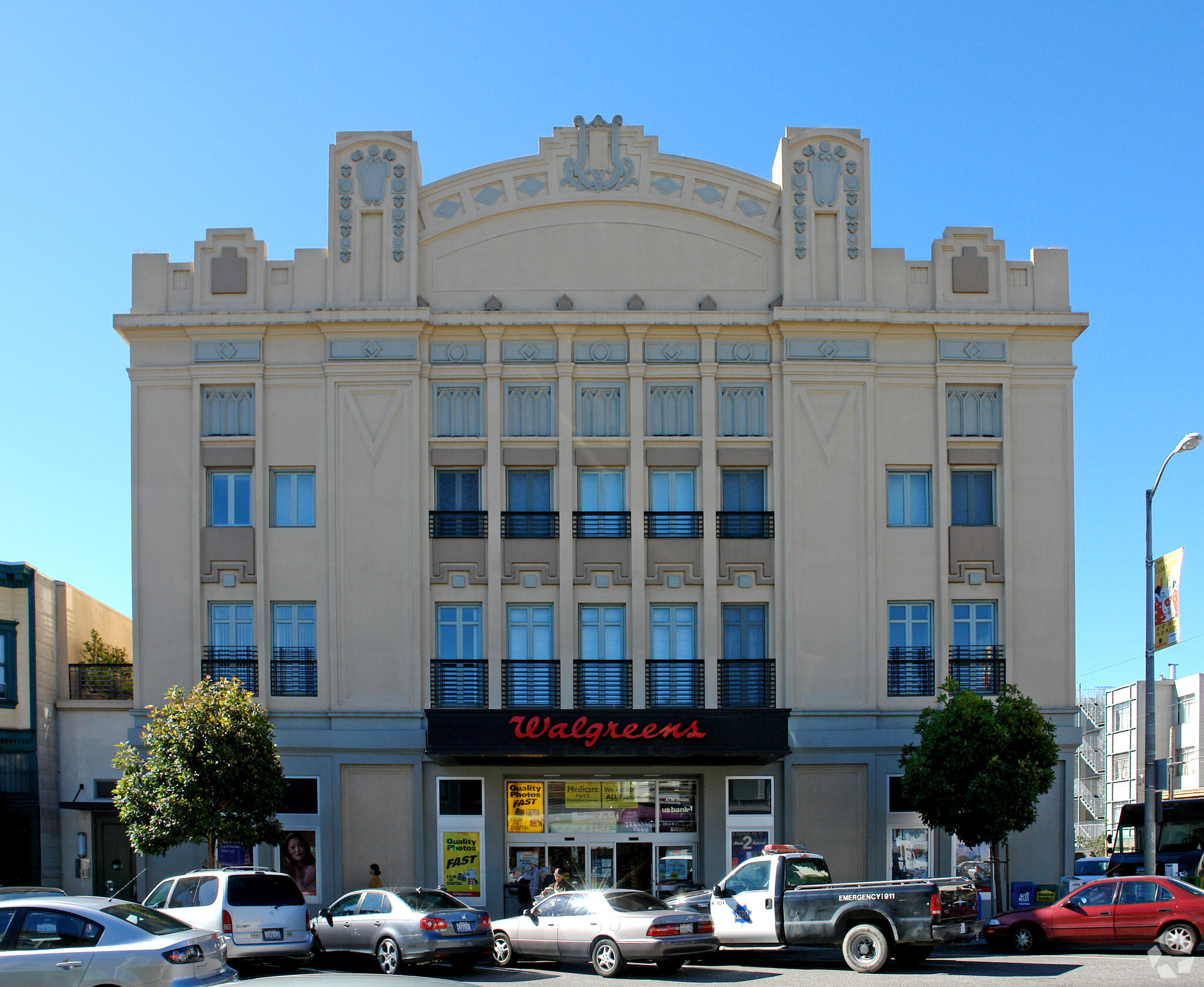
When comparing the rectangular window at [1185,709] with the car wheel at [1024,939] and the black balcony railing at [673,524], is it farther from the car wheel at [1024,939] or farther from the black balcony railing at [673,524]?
the car wheel at [1024,939]

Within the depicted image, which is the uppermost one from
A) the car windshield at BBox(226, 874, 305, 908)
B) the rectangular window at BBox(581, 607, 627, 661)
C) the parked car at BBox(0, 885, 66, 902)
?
the rectangular window at BBox(581, 607, 627, 661)

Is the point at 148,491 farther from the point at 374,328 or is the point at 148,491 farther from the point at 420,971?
the point at 420,971

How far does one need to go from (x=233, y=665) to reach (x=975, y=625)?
641 inches

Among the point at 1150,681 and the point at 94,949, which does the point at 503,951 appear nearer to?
the point at 94,949

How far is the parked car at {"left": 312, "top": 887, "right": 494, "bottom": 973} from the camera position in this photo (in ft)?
64.5

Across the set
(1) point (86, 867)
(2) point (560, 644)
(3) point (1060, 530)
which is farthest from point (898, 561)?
(1) point (86, 867)

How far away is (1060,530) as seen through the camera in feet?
94.5

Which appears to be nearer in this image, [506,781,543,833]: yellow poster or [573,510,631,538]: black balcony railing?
[506,781,543,833]: yellow poster

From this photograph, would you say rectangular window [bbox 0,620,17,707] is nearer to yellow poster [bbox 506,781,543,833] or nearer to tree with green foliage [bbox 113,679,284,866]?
tree with green foliage [bbox 113,679,284,866]

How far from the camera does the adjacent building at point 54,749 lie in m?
29.4

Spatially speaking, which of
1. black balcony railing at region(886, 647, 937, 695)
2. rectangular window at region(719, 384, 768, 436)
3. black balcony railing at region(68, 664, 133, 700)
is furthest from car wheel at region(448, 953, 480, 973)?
black balcony railing at region(68, 664, 133, 700)

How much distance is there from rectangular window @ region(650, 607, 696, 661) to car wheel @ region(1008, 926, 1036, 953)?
9.11m

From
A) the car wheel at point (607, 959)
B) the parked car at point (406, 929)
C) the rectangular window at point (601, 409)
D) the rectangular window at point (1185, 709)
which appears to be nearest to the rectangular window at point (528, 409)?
the rectangular window at point (601, 409)

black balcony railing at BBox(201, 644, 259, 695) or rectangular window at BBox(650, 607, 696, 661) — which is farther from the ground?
rectangular window at BBox(650, 607, 696, 661)
